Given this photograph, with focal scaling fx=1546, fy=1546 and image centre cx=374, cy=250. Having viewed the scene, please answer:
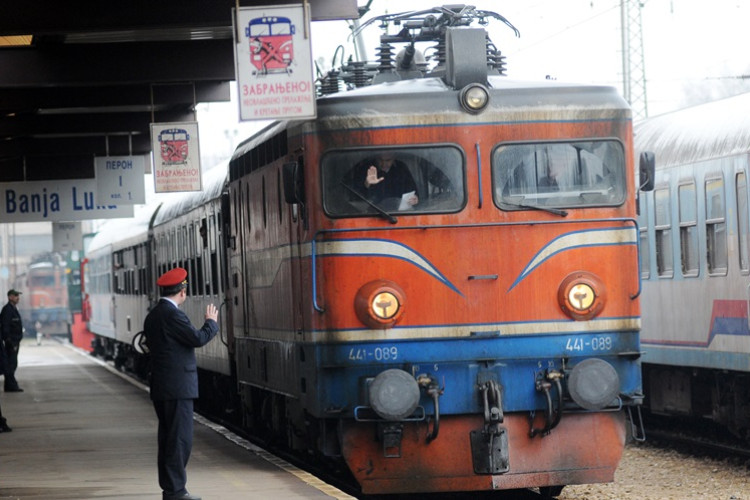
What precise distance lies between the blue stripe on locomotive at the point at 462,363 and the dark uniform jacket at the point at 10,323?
17.4 meters

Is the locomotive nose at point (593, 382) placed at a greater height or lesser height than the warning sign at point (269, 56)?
lesser

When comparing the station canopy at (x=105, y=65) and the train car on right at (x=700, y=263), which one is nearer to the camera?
the train car on right at (x=700, y=263)

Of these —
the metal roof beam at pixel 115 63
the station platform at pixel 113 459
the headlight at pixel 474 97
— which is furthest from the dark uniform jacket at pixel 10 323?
the headlight at pixel 474 97

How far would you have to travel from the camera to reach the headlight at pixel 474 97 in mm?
11289

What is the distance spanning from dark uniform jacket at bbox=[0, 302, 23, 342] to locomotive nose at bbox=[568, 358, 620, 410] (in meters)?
18.4

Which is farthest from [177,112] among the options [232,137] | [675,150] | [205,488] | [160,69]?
[232,137]

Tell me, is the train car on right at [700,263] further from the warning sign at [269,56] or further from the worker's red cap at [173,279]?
the worker's red cap at [173,279]

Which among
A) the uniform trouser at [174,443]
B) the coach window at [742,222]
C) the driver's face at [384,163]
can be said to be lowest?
the uniform trouser at [174,443]

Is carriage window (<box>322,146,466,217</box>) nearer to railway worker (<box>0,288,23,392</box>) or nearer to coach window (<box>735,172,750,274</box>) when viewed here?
coach window (<box>735,172,750,274</box>)

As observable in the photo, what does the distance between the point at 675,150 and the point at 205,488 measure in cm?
740

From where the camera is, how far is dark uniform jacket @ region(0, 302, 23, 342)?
27.8 m

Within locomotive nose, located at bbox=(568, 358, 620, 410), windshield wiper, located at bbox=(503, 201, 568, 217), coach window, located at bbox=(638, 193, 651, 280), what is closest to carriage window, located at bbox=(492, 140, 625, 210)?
windshield wiper, located at bbox=(503, 201, 568, 217)

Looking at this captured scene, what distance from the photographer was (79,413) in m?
21.4

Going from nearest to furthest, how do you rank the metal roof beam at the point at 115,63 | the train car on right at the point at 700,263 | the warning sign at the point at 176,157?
the train car on right at the point at 700,263 → the metal roof beam at the point at 115,63 → the warning sign at the point at 176,157
